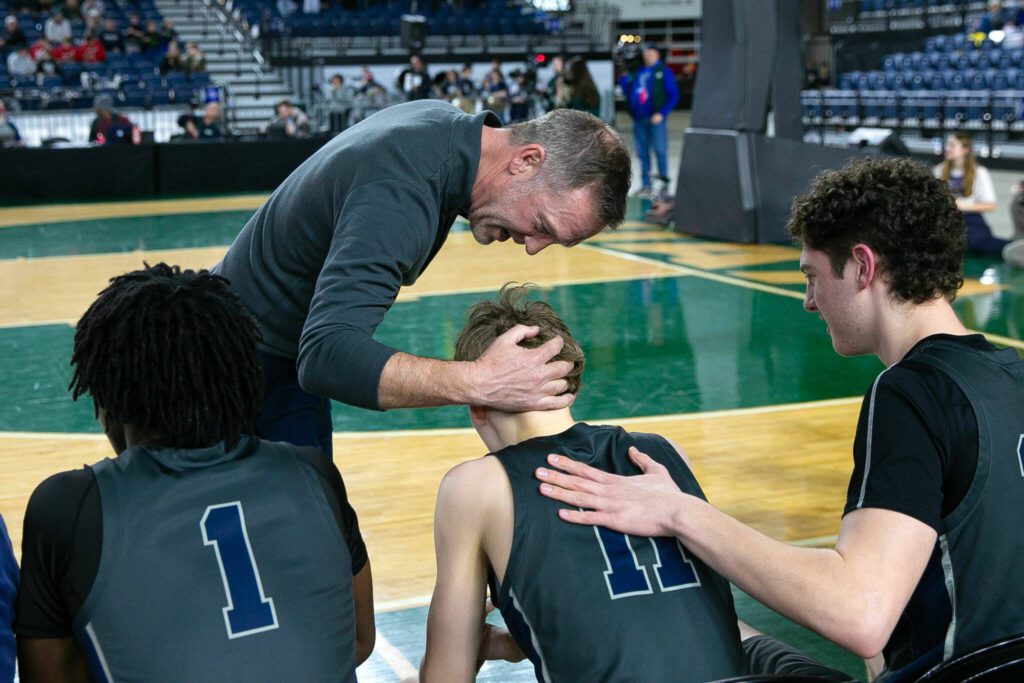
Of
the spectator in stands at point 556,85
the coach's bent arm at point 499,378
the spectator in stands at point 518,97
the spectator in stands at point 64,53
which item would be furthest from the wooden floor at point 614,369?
the spectator in stands at point 64,53

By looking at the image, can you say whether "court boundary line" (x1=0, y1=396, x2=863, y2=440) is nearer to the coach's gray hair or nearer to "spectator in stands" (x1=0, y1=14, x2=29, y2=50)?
the coach's gray hair

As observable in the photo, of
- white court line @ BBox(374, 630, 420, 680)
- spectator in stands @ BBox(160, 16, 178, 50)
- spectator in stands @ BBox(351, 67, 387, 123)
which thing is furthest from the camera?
spectator in stands @ BBox(160, 16, 178, 50)

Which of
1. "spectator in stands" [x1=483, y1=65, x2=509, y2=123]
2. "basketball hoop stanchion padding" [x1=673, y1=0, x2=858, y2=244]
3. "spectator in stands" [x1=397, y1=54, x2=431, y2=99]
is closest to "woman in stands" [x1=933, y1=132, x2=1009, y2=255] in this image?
"basketball hoop stanchion padding" [x1=673, y1=0, x2=858, y2=244]

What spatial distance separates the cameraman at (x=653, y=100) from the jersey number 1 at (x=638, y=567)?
1297cm

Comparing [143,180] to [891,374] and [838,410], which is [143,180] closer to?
[838,410]

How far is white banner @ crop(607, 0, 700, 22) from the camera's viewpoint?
3594 cm

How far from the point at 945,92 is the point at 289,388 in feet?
63.6

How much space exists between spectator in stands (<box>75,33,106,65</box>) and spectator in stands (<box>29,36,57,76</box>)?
53cm

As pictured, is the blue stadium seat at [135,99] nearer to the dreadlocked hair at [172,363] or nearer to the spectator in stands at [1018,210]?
the spectator in stands at [1018,210]

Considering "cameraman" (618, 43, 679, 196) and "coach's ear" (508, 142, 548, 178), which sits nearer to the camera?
"coach's ear" (508, 142, 548, 178)

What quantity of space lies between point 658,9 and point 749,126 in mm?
25366

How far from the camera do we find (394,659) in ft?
11.7

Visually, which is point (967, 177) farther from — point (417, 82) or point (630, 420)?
point (417, 82)

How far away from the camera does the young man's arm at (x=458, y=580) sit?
2174 millimetres
